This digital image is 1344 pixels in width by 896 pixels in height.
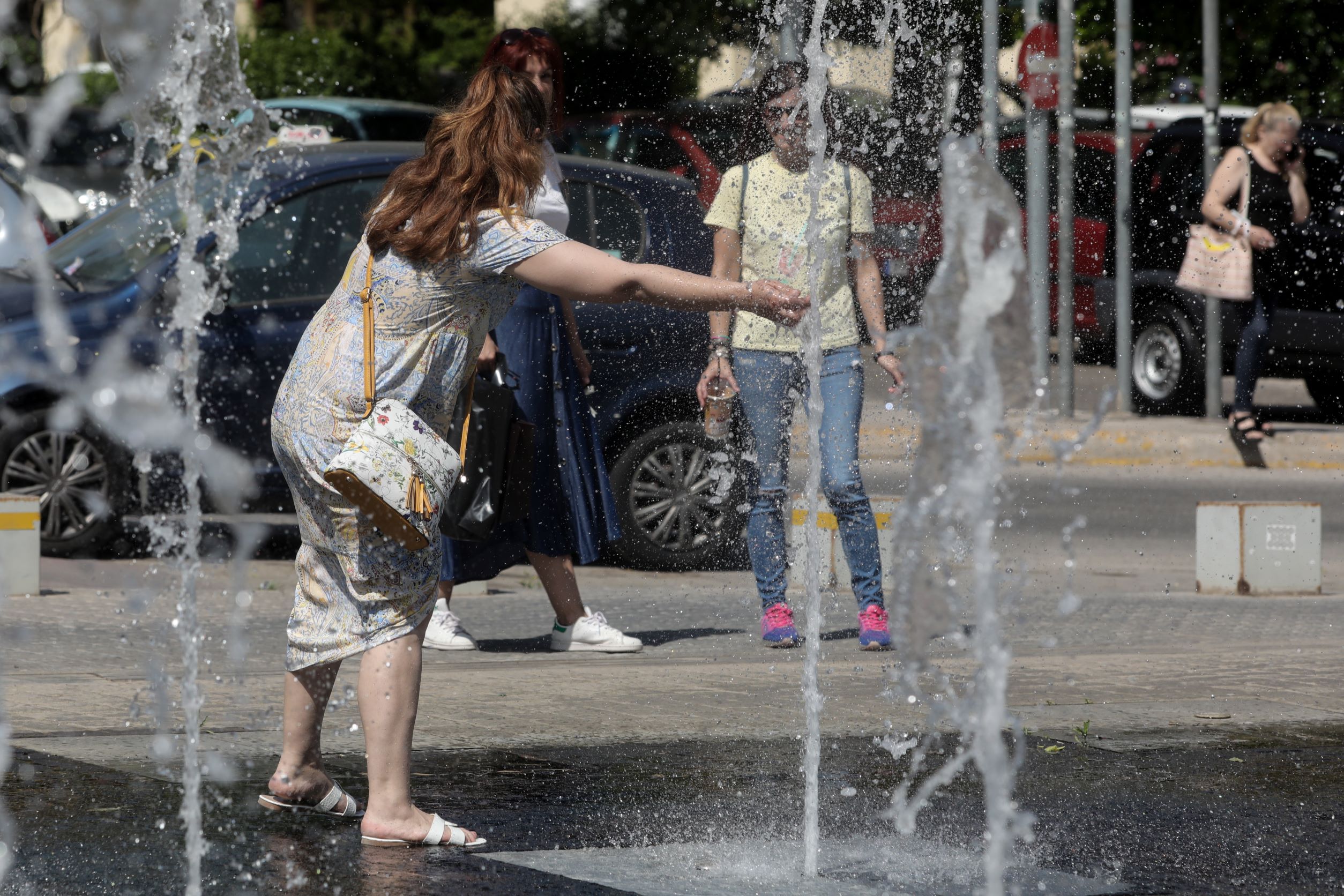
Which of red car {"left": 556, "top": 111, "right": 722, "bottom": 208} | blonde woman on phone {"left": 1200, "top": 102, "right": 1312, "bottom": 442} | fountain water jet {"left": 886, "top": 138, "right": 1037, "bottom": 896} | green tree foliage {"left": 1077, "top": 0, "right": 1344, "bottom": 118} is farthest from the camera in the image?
green tree foliage {"left": 1077, "top": 0, "right": 1344, "bottom": 118}

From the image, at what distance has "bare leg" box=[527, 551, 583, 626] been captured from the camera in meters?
7.21

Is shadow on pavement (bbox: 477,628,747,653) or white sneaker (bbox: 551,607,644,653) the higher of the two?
white sneaker (bbox: 551,607,644,653)

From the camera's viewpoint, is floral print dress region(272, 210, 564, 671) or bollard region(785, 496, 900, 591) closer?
floral print dress region(272, 210, 564, 671)

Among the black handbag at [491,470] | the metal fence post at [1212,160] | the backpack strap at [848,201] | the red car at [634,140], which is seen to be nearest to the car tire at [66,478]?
the black handbag at [491,470]

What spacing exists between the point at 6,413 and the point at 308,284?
143 centimetres

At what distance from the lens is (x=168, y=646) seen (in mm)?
7223

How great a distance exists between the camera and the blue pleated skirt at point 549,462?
7.14m

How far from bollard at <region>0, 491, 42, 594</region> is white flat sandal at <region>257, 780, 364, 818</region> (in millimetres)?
3812

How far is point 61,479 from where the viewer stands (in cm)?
932

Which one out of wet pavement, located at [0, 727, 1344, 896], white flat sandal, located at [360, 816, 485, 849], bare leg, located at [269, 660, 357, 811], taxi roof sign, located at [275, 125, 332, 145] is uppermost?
taxi roof sign, located at [275, 125, 332, 145]

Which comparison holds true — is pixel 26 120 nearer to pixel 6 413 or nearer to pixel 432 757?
pixel 6 413

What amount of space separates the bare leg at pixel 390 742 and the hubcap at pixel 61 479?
5.23 m

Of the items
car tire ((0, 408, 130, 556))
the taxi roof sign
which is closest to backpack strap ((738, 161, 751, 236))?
car tire ((0, 408, 130, 556))

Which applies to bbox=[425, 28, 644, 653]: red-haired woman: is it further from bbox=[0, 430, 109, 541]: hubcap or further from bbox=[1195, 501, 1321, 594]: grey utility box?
bbox=[1195, 501, 1321, 594]: grey utility box
